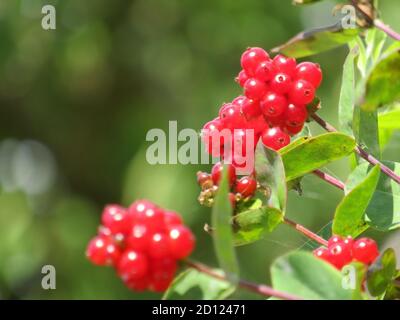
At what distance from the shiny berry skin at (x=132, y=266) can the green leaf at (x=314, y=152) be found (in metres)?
0.30

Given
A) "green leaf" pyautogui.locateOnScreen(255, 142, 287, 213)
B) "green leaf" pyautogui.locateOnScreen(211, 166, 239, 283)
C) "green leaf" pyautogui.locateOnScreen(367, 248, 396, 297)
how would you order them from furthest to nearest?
"green leaf" pyautogui.locateOnScreen(255, 142, 287, 213) → "green leaf" pyautogui.locateOnScreen(367, 248, 396, 297) → "green leaf" pyautogui.locateOnScreen(211, 166, 239, 283)

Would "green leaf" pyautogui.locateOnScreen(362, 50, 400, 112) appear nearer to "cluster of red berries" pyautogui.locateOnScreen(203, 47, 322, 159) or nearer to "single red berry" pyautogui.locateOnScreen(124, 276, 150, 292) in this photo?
"cluster of red berries" pyautogui.locateOnScreen(203, 47, 322, 159)

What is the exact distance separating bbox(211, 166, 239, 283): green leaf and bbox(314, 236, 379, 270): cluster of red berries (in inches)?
8.0

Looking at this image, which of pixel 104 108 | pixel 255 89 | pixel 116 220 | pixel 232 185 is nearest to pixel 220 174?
pixel 232 185

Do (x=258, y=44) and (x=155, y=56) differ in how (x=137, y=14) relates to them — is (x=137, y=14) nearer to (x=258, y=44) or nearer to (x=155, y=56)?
(x=155, y=56)

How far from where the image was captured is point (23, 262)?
17.6 feet

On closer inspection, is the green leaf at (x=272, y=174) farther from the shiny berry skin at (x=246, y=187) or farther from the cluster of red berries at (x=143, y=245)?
the cluster of red berries at (x=143, y=245)

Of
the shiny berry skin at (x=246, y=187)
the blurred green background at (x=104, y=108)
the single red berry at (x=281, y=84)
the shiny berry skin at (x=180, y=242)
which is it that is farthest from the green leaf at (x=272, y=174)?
the blurred green background at (x=104, y=108)

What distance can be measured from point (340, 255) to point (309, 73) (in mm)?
259

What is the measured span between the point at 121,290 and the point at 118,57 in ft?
6.07

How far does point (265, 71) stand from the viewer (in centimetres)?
118

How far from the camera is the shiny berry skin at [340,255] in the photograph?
105 centimetres

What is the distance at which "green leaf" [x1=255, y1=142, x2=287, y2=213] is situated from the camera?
1104mm

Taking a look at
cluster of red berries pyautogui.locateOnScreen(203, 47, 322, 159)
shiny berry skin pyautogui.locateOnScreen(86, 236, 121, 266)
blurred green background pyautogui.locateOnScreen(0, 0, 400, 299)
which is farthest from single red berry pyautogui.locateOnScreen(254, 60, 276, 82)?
blurred green background pyautogui.locateOnScreen(0, 0, 400, 299)
